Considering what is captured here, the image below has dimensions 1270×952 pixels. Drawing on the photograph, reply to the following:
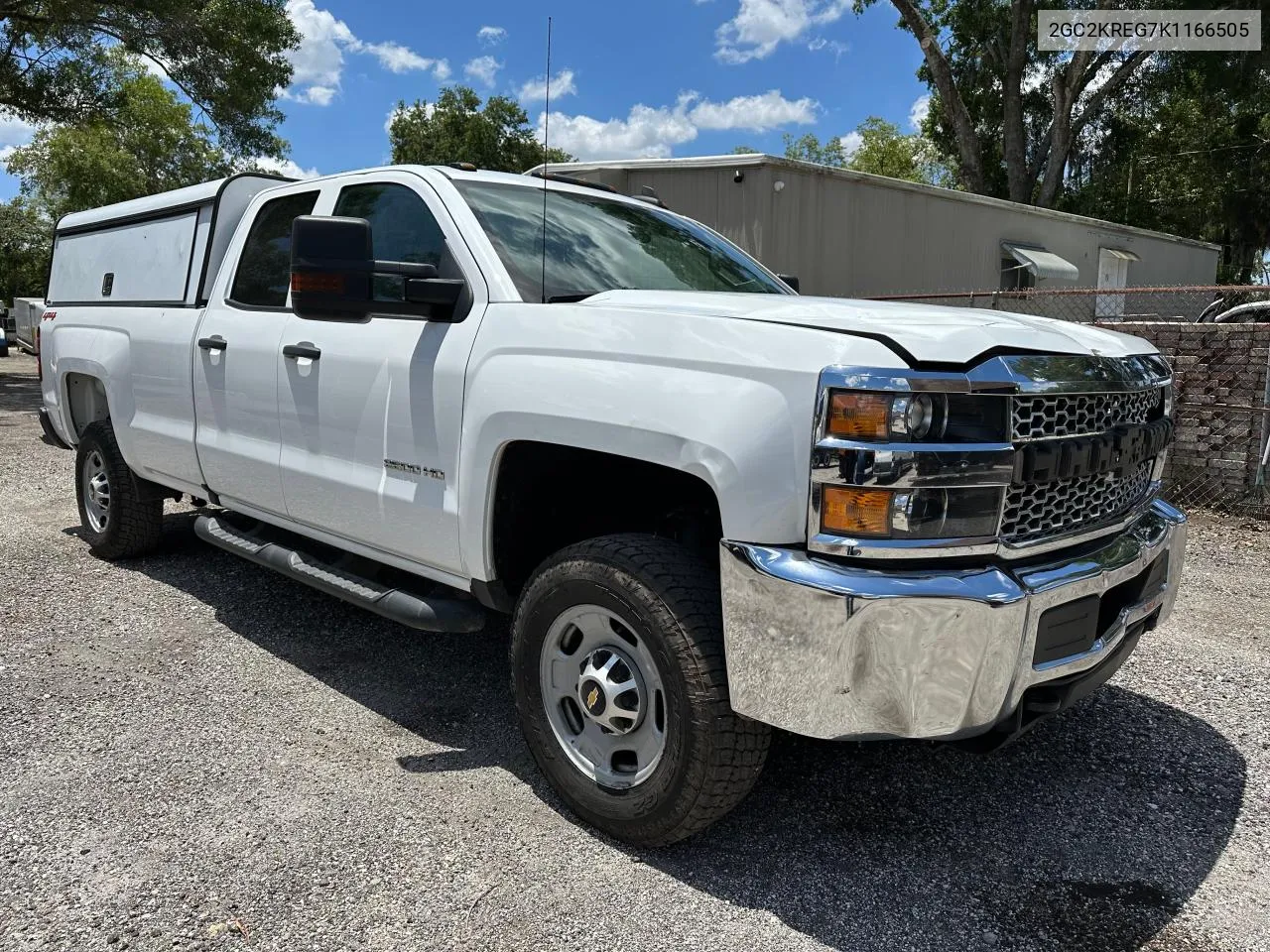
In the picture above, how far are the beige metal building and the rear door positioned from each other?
646 centimetres

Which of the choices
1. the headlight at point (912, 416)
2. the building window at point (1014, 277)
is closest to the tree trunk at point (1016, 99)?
the building window at point (1014, 277)

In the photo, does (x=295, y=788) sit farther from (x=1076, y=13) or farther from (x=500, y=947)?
(x=1076, y=13)

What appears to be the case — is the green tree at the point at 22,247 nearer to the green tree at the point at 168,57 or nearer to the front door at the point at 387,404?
the green tree at the point at 168,57

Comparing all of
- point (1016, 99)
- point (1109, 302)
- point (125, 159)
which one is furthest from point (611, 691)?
point (125, 159)

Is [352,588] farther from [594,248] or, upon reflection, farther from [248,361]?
[594,248]

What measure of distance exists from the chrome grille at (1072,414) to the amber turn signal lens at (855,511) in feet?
1.32

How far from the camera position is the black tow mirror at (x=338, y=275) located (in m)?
2.93

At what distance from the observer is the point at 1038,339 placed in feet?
8.36

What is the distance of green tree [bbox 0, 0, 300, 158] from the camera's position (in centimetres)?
1759


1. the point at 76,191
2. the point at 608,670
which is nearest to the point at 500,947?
the point at 608,670

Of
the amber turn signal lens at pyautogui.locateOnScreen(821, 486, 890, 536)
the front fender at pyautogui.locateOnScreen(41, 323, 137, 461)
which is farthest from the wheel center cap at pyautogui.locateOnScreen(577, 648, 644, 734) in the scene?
the front fender at pyautogui.locateOnScreen(41, 323, 137, 461)

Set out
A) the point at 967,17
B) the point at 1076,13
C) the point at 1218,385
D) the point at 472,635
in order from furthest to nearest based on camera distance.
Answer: the point at 967,17 < the point at 1076,13 < the point at 1218,385 < the point at 472,635

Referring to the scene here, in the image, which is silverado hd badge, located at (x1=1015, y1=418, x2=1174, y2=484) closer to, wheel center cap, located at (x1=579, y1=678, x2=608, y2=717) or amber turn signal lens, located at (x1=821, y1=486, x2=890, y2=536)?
amber turn signal lens, located at (x1=821, y1=486, x2=890, y2=536)

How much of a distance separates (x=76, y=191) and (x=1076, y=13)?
34755 millimetres
